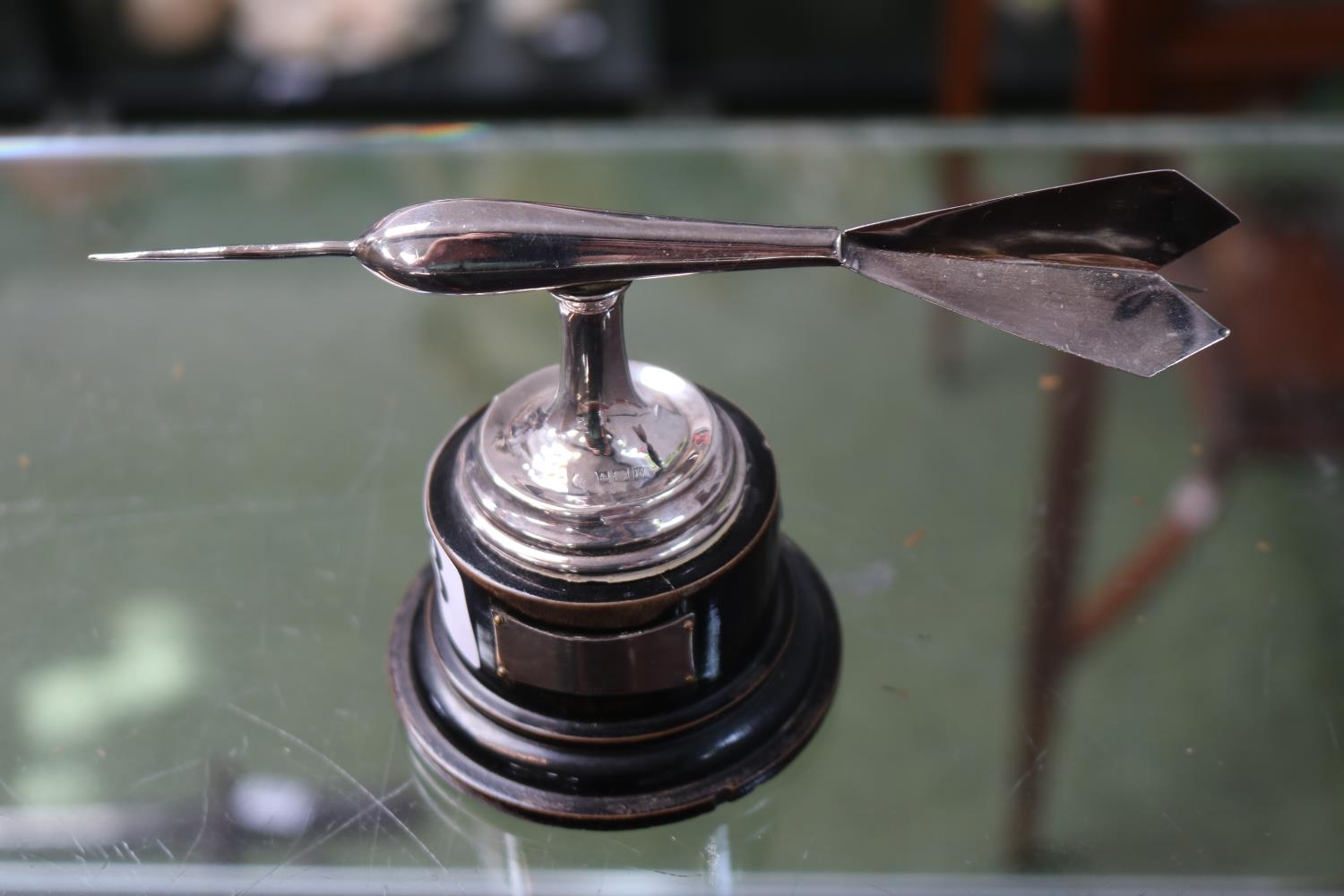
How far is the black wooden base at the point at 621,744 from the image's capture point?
1.33 feet

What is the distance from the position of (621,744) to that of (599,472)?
89mm

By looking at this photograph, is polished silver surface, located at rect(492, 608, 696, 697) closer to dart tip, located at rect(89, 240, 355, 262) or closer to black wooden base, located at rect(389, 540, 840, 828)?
black wooden base, located at rect(389, 540, 840, 828)

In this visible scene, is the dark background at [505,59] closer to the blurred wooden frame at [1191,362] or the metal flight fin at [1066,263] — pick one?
the blurred wooden frame at [1191,362]

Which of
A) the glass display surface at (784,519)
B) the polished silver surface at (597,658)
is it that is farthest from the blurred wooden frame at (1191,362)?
the polished silver surface at (597,658)

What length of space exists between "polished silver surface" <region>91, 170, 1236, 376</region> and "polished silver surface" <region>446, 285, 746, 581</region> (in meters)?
0.03

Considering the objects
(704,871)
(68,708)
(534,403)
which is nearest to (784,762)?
(704,871)

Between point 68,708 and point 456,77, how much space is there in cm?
94

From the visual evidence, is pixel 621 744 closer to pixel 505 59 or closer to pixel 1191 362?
pixel 1191 362

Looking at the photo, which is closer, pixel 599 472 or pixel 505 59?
pixel 599 472

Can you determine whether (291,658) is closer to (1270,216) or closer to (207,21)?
(1270,216)

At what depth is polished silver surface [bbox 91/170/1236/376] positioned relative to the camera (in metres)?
0.34

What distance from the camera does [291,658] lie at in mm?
485

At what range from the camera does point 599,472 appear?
386 millimetres

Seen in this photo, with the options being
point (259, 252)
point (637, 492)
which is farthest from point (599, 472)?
point (259, 252)
